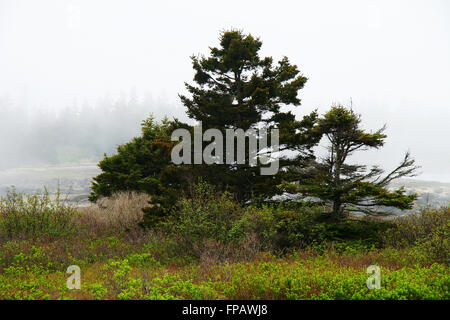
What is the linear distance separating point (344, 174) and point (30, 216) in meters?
13.8

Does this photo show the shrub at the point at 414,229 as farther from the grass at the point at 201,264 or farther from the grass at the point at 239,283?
the grass at the point at 239,283

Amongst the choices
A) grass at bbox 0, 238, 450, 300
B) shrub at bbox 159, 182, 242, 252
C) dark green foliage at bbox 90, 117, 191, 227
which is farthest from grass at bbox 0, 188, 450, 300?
dark green foliage at bbox 90, 117, 191, 227

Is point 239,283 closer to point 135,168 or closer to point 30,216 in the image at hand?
point 30,216

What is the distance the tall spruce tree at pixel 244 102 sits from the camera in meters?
16.3

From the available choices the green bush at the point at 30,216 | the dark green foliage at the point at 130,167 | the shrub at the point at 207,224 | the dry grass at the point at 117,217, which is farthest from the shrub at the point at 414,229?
the dark green foliage at the point at 130,167

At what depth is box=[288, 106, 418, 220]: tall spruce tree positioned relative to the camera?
41.0ft

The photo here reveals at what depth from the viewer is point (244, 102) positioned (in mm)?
17422

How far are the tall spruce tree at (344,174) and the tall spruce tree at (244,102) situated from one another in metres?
2.08

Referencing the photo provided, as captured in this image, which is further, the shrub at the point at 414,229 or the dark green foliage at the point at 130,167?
the dark green foliage at the point at 130,167

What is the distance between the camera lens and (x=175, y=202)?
640 inches

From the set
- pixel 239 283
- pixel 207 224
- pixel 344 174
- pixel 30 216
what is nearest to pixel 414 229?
pixel 344 174
